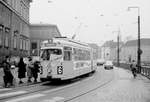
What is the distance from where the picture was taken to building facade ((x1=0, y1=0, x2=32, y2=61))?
36.6 m

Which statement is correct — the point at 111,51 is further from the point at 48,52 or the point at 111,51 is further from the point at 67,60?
the point at 48,52

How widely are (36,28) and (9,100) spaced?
273ft

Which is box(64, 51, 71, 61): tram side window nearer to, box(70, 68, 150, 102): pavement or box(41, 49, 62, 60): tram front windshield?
box(41, 49, 62, 60): tram front windshield

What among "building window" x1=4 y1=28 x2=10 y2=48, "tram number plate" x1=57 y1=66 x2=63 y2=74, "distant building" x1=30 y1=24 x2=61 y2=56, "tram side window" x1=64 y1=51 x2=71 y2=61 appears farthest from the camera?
"distant building" x1=30 y1=24 x2=61 y2=56

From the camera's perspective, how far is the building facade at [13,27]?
36597 millimetres

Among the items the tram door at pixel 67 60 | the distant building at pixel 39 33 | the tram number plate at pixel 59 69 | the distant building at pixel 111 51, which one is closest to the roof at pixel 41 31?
the distant building at pixel 39 33

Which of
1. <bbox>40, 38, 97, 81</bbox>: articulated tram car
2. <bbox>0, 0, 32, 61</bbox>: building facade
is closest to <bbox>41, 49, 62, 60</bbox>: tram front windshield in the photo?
<bbox>40, 38, 97, 81</bbox>: articulated tram car

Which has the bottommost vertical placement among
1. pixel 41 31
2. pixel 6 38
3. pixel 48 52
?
pixel 48 52

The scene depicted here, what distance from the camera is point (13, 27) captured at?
140 feet

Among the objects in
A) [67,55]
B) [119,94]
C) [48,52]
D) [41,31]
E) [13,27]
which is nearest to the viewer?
[119,94]

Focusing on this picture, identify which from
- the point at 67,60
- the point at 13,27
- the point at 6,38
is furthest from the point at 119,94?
the point at 13,27

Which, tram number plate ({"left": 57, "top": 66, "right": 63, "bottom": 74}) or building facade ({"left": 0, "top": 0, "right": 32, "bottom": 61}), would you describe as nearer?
tram number plate ({"left": 57, "top": 66, "right": 63, "bottom": 74})

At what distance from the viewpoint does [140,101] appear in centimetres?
1072

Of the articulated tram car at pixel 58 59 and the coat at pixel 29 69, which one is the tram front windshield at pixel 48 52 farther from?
the coat at pixel 29 69
